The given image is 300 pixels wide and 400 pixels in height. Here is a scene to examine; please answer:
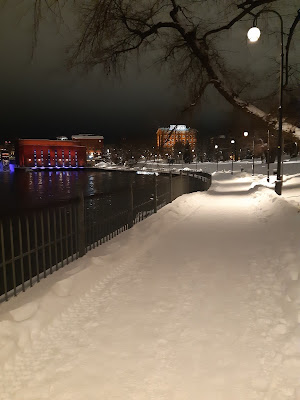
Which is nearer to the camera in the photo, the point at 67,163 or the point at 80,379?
the point at 80,379

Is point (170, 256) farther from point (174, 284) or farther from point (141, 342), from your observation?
point (141, 342)

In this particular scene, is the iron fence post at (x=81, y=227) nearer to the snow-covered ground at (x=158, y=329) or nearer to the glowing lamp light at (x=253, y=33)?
A: the snow-covered ground at (x=158, y=329)

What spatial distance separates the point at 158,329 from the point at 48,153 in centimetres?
14850

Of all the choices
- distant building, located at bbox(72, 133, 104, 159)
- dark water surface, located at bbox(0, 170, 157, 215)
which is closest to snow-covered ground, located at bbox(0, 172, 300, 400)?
dark water surface, located at bbox(0, 170, 157, 215)

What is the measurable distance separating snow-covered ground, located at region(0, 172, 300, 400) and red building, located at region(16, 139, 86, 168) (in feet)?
475

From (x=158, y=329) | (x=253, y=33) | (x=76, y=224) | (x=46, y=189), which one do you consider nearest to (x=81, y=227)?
(x=76, y=224)

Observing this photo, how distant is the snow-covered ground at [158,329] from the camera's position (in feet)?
9.74

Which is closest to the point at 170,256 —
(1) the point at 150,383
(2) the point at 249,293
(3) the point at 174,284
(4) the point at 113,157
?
(3) the point at 174,284

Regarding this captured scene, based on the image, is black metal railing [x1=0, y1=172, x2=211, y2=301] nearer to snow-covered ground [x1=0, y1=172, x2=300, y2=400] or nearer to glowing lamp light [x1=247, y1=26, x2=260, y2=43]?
snow-covered ground [x1=0, y1=172, x2=300, y2=400]

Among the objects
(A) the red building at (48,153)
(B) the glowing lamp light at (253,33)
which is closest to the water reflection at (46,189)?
(B) the glowing lamp light at (253,33)

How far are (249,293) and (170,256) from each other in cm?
236

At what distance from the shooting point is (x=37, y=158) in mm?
143500

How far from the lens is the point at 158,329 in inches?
154

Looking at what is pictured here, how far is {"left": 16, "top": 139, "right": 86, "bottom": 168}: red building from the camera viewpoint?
142000mm
